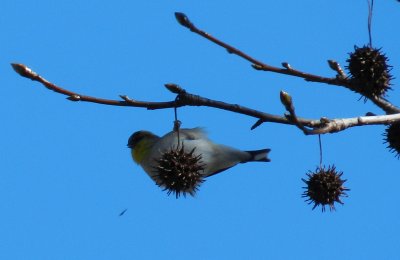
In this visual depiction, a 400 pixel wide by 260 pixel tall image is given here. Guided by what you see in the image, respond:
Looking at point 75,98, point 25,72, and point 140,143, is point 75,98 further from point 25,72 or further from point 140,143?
point 140,143

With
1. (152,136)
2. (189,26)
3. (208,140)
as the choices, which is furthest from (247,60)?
(152,136)

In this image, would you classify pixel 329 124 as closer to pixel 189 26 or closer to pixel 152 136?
pixel 189 26

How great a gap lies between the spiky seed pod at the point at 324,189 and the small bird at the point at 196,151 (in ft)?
6.42

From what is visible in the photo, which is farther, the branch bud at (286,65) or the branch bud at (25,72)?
the branch bud at (286,65)

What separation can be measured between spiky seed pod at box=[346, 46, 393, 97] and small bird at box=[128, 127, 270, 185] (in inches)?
87.4

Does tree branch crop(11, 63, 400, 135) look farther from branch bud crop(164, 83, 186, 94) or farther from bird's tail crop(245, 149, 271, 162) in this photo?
bird's tail crop(245, 149, 271, 162)

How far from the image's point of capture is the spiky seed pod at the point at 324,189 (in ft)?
10.0

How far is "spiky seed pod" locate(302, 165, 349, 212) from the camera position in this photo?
10.0 ft

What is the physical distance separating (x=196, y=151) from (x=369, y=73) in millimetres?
2635

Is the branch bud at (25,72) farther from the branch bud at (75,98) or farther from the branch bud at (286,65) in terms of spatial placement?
the branch bud at (286,65)

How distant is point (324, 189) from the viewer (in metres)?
3.06

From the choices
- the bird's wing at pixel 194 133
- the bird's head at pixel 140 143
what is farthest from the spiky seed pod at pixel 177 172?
the bird's head at pixel 140 143

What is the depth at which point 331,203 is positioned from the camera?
309 centimetres

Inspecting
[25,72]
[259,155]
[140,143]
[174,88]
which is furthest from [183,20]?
[140,143]
